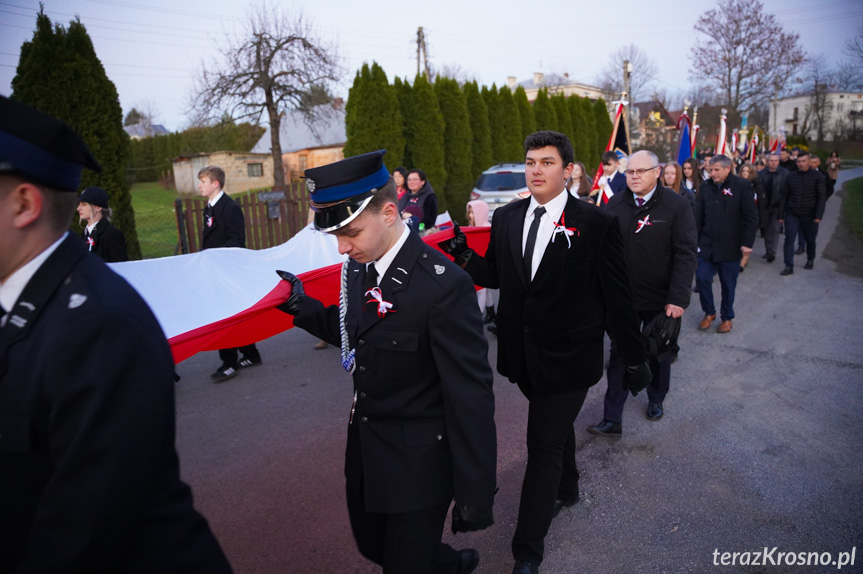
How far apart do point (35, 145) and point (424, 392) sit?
1.53 meters

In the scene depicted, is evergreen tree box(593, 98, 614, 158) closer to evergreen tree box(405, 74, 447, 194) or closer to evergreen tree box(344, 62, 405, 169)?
evergreen tree box(405, 74, 447, 194)

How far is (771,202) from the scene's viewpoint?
513 inches

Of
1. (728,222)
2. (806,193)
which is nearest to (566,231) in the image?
(728,222)

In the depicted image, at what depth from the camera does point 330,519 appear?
12.9 ft

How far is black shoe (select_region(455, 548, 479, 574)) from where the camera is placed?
2822 mm

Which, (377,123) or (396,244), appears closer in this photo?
(396,244)

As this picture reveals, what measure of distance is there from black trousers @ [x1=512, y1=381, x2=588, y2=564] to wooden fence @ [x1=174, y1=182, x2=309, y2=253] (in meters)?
10.6

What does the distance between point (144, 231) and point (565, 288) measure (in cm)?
1976

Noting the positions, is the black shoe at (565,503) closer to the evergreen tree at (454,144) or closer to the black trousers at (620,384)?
the black trousers at (620,384)

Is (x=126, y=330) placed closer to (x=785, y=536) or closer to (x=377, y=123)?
(x=785, y=536)

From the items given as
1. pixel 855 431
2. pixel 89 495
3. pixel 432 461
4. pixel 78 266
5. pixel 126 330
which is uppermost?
pixel 78 266

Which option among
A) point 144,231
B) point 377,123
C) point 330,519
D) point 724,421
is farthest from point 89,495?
point 144,231

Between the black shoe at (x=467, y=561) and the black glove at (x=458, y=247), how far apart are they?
157cm

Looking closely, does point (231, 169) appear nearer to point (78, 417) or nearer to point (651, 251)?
point (651, 251)
